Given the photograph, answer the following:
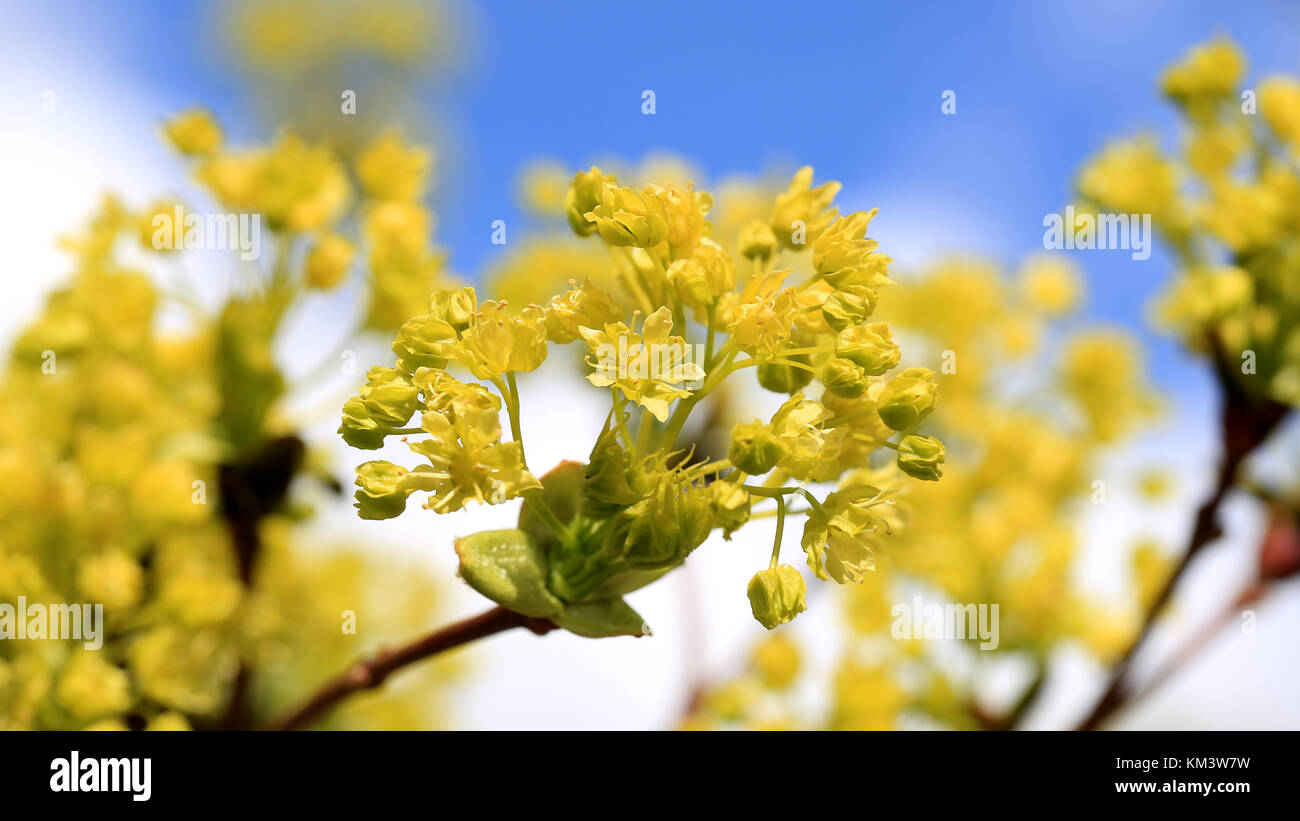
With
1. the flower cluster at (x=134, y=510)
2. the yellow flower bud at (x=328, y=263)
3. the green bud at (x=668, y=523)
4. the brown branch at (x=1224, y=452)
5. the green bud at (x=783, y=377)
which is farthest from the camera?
the brown branch at (x=1224, y=452)

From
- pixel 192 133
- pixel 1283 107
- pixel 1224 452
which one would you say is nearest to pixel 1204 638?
pixel 1224 452

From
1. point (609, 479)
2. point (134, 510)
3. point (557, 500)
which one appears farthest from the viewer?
point (134, 510)

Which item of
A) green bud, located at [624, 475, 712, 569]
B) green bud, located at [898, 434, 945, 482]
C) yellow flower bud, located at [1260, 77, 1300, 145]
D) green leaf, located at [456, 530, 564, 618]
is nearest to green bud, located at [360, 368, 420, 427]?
green leaf, located at [456, 530, 564, 618]

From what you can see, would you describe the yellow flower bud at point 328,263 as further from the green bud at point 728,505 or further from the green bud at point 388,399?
the green bud at point 728,505

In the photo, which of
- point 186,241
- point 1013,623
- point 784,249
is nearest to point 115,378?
point 186,241

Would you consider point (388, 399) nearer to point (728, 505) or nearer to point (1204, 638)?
point (728, 505)

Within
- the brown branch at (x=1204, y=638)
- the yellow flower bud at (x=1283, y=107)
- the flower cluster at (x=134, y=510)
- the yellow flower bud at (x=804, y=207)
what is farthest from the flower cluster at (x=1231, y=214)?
the flower cluster at (x=134, y=510)
